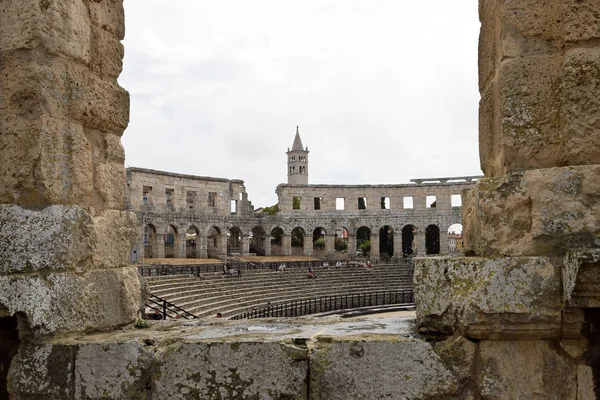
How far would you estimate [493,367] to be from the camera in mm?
2561

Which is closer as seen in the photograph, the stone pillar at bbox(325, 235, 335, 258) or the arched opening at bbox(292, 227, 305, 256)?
the stone pillar at bbox(325, 235, 335, 258)

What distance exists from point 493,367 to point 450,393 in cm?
24

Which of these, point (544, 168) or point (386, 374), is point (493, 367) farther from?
point (544, 168)

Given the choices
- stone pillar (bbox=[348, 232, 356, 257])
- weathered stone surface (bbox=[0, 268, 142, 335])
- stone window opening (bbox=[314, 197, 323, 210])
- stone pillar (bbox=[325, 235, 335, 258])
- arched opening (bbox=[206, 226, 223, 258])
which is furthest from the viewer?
stone window opening (bbox=[314, 197, 323, 210])

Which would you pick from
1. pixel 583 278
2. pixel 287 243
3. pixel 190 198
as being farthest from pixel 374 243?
pixel 583 278

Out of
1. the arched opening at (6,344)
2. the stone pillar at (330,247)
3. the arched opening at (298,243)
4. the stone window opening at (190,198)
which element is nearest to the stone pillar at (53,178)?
the arched opening at (6,344)

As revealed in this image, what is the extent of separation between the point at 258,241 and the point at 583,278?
134 feet

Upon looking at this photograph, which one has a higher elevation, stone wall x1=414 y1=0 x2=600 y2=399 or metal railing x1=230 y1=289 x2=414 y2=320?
stone wall x1=414 y1=0 x2=600 y2=399

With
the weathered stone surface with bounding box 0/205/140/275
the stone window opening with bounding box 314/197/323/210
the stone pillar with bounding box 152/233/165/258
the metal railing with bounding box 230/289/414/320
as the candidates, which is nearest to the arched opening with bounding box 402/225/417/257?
the stone window opening with bounding box 314/197/323/210

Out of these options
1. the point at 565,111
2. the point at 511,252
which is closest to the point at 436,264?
the point at 511,252

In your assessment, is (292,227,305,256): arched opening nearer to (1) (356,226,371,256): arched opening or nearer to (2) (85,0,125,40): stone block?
(1) (356,226,371,256): arched opening

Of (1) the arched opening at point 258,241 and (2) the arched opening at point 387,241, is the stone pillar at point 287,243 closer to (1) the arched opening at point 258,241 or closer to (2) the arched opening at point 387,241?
(1) the arched opening at point 258,241

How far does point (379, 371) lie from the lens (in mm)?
2604

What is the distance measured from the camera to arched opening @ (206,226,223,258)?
3900 cm
